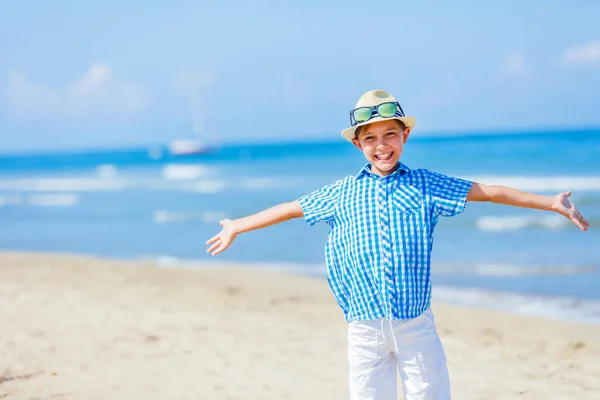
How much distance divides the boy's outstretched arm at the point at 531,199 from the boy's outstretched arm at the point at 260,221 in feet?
2.48

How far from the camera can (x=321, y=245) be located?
1359 centimetres

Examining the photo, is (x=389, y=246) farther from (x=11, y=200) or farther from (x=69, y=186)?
(x=69, y=186)

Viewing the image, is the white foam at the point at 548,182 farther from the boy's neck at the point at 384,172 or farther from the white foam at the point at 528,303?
the boy's neck at the point at 384,172

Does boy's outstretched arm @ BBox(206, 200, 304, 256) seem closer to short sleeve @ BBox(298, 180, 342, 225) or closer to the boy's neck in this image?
short sleeve @ BBox(298, 180, 342, 225)

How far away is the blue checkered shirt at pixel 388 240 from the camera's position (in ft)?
9.84

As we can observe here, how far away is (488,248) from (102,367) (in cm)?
905

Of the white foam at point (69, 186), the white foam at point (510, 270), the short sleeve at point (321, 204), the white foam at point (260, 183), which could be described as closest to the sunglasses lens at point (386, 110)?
the short sleeve at point (321, 204)

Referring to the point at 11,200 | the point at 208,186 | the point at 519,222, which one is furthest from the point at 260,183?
the point at 519,222

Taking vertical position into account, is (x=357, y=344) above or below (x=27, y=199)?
below

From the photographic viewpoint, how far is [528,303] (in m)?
8.51

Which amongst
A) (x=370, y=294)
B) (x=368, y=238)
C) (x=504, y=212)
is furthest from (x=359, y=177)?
(x=504, y=212)

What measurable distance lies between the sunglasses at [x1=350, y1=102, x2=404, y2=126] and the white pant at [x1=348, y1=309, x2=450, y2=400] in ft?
2.75

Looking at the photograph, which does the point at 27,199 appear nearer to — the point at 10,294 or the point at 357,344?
the point at 10,294

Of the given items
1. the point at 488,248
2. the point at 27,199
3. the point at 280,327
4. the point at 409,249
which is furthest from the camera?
the point at 27,199
